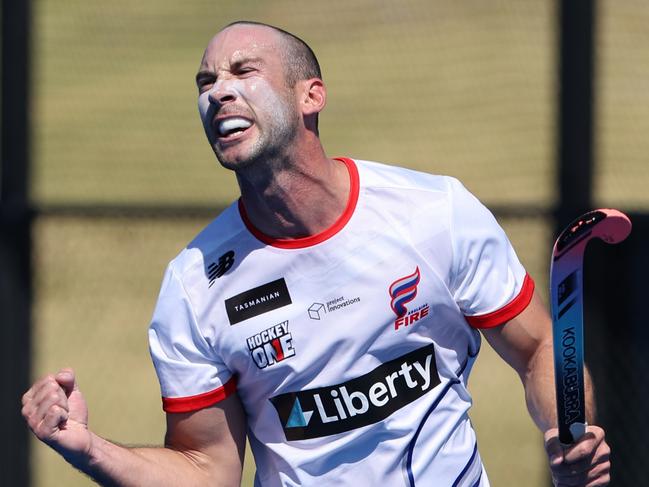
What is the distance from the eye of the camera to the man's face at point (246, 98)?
131 inches

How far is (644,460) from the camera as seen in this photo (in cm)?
584

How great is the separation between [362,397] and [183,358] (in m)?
0.49

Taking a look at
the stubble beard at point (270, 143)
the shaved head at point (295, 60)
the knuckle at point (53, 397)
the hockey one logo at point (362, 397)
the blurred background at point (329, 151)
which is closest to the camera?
the knuckle at point (53, 397)

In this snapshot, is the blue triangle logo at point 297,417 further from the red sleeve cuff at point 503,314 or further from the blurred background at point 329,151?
the blurred background at point 329,151

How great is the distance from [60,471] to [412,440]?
4.72 m

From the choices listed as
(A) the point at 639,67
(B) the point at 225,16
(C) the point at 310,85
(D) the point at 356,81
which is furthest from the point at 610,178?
(C) the point at 310,85

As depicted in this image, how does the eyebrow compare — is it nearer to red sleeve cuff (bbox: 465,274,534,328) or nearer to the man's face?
the man's face

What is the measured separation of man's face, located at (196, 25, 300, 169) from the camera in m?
3.32

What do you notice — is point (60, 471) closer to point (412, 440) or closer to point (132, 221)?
point (132, 221)

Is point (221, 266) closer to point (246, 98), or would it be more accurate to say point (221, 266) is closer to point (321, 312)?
point (321, 312)

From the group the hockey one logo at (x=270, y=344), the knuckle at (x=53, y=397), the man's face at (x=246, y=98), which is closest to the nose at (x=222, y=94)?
the man's face at (x=246, y=98)

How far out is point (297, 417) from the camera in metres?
3.45

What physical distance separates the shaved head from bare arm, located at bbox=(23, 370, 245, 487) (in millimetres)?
884

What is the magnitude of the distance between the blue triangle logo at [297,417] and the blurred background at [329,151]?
2.51 meters
